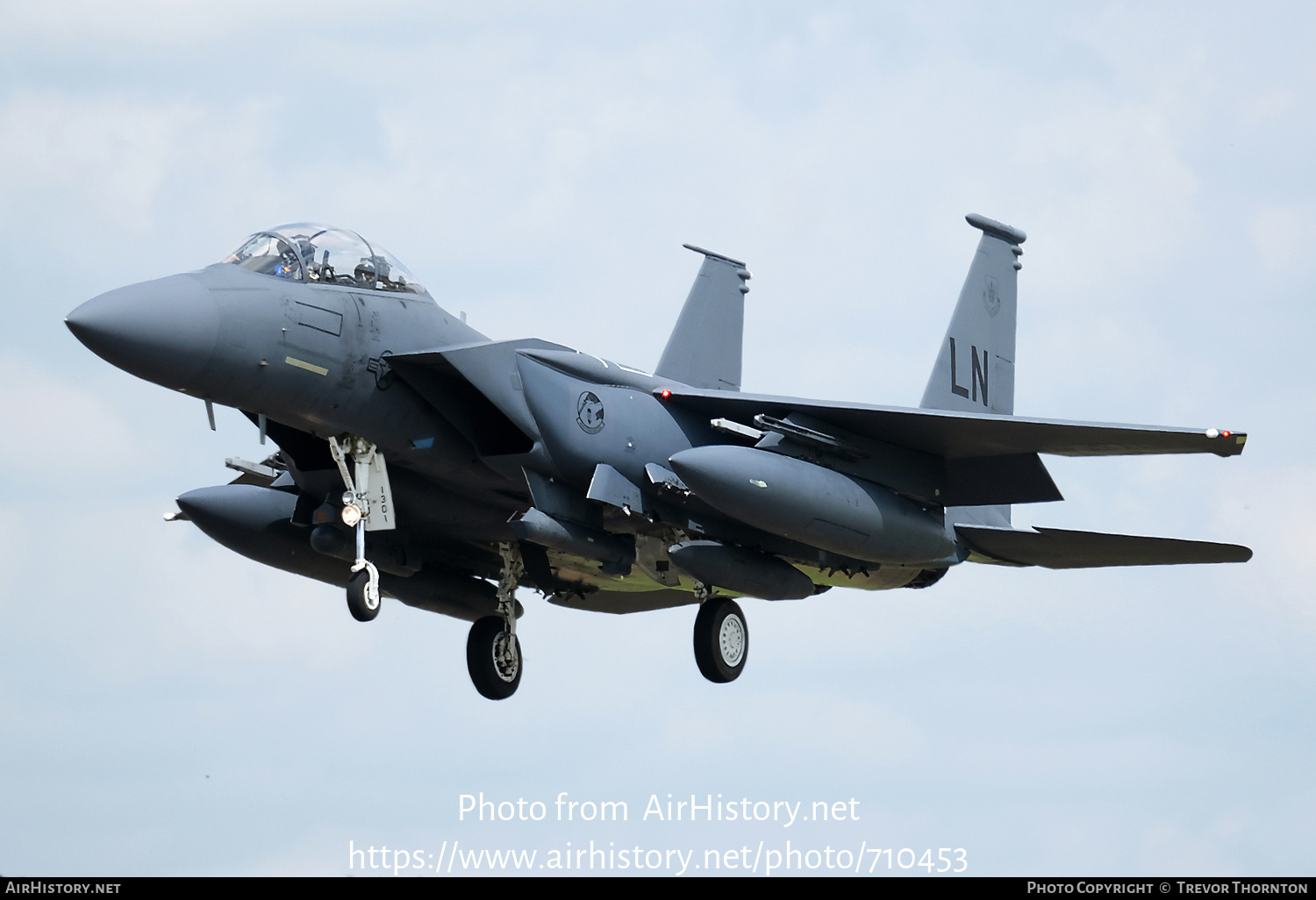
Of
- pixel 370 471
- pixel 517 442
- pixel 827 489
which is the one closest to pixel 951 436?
pixel 827 489

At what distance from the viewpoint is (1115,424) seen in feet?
50.6

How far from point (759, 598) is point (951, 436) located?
236cm

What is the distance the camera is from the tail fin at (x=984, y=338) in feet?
62.1

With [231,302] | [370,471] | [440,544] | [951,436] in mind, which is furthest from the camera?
[440,544]

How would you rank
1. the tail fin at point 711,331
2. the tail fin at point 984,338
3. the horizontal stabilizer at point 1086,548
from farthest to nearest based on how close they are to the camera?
the tail fin at point 711,331
the tail fin at point 984,338
the horizontal stabilizer at point 1086,548

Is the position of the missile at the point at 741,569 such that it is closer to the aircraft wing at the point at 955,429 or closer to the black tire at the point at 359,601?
the aircraft wing at the point at 955,429

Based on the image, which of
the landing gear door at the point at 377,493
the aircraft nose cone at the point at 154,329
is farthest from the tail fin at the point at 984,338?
the aircraft nose cone at the point at 154,329

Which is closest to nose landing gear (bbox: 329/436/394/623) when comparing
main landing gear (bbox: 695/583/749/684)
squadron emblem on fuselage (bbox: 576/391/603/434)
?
squadron emblem on fuselage (bbox: 576/391/603/434)

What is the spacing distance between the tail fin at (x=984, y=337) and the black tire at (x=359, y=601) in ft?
21.2

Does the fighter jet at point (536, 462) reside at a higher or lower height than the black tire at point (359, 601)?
higher

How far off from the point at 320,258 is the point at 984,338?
7.65 metres

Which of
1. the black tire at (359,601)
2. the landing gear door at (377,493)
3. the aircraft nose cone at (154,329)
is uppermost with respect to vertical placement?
the aircraft nose cone at (154,329)

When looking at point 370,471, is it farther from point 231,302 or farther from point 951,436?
point 951,436

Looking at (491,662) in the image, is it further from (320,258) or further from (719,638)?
(320,258)
